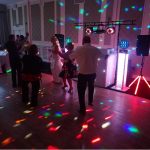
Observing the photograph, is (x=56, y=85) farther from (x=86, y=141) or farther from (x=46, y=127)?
(x=86, y=141)

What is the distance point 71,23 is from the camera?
6668mm

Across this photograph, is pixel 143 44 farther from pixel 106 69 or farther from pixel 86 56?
pixel 86 56

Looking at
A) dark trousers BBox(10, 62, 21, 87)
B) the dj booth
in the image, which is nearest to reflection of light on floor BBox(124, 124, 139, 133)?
dark trousers BBox(10, 62, 21, 87)

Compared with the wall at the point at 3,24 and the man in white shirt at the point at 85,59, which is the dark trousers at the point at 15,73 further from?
the wall at the point at 3,24

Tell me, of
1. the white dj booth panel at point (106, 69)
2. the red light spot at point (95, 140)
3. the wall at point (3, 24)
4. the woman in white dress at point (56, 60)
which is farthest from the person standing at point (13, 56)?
the wall at point (3, 24)

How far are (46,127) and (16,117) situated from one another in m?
0.63

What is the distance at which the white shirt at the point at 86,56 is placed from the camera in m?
2.72

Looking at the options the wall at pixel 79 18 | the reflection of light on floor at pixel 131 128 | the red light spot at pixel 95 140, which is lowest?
the red light spot at pixel 95 140

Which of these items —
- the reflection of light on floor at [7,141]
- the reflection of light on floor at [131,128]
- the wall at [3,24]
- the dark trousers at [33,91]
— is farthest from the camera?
the wall at [3,24]

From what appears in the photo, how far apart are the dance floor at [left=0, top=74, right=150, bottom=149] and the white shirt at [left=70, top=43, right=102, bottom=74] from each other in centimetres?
85

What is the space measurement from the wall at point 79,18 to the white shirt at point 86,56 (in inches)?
114

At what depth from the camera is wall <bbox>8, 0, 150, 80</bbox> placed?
5.04m

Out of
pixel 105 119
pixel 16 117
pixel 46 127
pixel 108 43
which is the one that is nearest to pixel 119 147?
pixel 105 119

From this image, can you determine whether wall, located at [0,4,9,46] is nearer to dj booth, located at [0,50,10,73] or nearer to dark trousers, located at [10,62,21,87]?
dj booth, located at [0,50,10,73]
